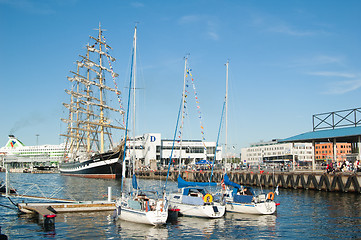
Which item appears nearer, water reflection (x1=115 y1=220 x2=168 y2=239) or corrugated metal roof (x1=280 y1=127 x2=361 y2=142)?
water reflection (x1=115 y1=220 x2=168 y2=239)

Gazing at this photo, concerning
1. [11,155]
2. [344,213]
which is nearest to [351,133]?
[344,213]

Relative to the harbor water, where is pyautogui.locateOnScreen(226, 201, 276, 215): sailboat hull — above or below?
above

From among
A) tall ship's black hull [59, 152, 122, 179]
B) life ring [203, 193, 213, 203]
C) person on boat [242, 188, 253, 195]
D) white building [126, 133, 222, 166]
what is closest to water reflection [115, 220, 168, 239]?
life ring [203, 193, 213, 203]

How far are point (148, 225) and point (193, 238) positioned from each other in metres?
3.91

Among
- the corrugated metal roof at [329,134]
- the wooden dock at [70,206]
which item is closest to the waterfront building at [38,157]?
the corrugated metal roof at [329,134]

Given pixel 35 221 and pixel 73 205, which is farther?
pixel 73 205

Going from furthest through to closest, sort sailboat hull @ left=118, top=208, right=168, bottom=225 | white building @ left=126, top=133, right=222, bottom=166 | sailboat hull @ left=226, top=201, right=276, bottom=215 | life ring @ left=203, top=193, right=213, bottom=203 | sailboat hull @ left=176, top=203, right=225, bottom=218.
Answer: white building @ left=126, top=133, right=222, bottom=166 < sailboat hull @ left=226, top=201, right=276, bottom=215 < life ring @ left=203, top=193, right=213, bottom=203 < sailboat hull @ left=176, top=203, right=225, bottom=218 < sailboat hull @ left=118, top=208, right=168, bottom=225

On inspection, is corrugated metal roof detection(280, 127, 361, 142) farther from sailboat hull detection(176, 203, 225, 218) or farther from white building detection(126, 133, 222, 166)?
white building detection(126, 133, 222, 166)

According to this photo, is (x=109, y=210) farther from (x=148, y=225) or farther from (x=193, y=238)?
(x=193, y=238)

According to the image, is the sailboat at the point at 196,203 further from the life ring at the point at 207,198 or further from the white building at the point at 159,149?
the white building at the point at 159,149

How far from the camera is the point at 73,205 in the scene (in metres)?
28.0

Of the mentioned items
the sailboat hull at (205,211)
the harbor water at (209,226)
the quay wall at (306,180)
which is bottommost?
the harbor water at (209,226)

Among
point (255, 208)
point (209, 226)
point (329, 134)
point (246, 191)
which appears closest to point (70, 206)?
point (209, 226)

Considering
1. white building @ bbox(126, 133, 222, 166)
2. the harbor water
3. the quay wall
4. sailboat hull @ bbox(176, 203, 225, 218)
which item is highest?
white building @ bbox(126, 133, 222, 166)
